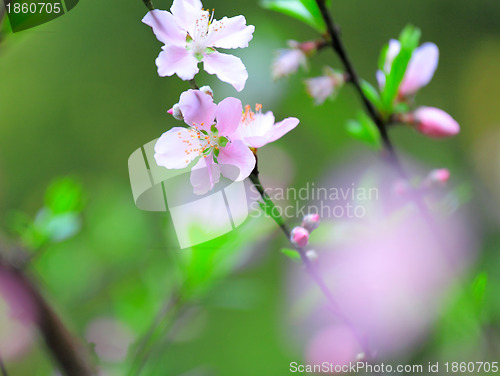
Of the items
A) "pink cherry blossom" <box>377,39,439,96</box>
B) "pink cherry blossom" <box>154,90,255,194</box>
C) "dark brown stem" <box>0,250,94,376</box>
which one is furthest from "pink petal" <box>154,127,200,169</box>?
"pink cherry blossom" <box>377,39,439,96</box>

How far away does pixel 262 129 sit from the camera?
0.96 feet

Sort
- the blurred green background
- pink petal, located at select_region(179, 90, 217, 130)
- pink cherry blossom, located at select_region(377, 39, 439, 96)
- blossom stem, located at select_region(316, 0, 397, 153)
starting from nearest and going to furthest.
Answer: pink petal, located at select_region(179, 90, 217, 130)
blossom stem, located at select_region(316, 0, 397, 153)
pink cherry blossom, located at select_region(377, 39, 439, 96)
the blurred green background

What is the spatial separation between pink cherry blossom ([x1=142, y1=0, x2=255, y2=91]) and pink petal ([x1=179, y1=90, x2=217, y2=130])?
0.01 m

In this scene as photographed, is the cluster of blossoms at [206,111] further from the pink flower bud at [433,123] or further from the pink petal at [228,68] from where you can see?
the pink flower bud at [433,123]

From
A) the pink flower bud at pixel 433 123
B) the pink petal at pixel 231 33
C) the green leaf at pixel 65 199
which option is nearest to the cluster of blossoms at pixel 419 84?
the pink flower bud at pixel 433 123

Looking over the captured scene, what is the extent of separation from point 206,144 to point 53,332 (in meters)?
0.19

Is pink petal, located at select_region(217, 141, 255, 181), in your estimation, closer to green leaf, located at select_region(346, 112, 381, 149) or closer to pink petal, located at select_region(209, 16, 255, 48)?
pink petal, located at select_region(209, 16, 255, 48)

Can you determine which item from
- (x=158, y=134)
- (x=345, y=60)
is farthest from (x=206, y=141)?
(x=158, y=134)

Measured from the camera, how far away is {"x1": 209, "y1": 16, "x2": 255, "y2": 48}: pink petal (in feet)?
0.96

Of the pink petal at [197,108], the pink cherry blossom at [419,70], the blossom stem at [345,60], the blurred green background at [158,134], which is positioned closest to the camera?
the pink petal at [197,108]

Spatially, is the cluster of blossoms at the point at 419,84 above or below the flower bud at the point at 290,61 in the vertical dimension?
below

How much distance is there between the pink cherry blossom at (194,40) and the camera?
260 millimetres

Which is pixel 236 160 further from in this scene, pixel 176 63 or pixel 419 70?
pixel 419 70

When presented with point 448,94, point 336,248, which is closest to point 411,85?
point 336,248
